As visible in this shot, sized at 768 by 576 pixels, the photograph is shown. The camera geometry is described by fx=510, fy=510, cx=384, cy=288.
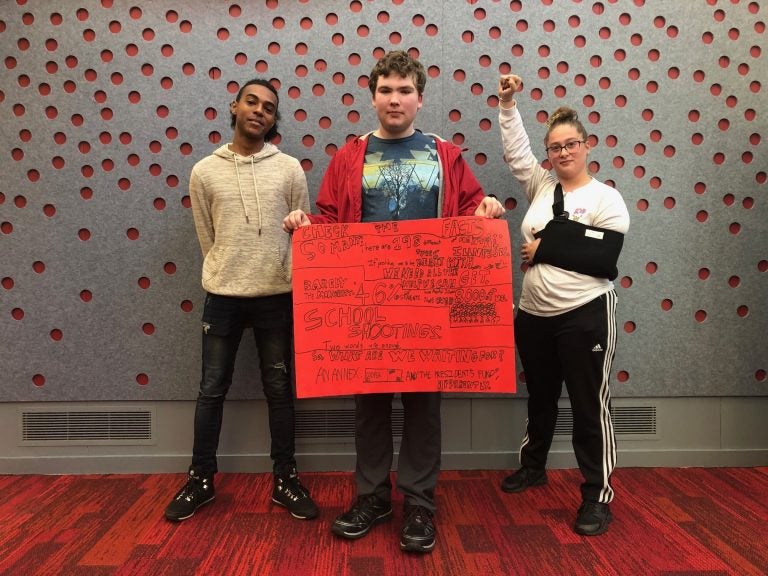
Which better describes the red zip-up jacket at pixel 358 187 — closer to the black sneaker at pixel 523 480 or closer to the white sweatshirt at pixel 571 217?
the white sweatshirt at pixel 571 217

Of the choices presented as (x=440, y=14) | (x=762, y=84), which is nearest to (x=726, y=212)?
(x=762, y=84)

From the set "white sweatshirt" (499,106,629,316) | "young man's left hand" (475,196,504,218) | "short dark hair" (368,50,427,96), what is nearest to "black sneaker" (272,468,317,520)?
"white sweatshirt" (499,106,629,316)

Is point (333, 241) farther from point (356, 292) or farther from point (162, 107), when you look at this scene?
point (162, 107)

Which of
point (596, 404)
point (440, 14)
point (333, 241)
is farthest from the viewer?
point (440, 14)

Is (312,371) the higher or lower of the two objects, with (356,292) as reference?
lower

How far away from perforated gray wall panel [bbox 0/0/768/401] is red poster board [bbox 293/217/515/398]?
79 centimetres

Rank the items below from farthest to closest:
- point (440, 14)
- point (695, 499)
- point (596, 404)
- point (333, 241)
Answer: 1. point (440, 14)
2. point (695, 499)
3. point (596, 404)
4. point (333, 241)

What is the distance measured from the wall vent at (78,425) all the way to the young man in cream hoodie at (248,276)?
0.59 meters

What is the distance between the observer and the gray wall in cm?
239

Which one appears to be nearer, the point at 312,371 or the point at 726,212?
the point at 312,371

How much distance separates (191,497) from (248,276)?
0.91 metres

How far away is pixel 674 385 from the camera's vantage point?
2.49 metres

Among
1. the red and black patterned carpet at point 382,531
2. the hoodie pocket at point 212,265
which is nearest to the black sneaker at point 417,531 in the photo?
the red and black patterned carpet at point 382,531

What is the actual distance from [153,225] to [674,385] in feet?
8.63
